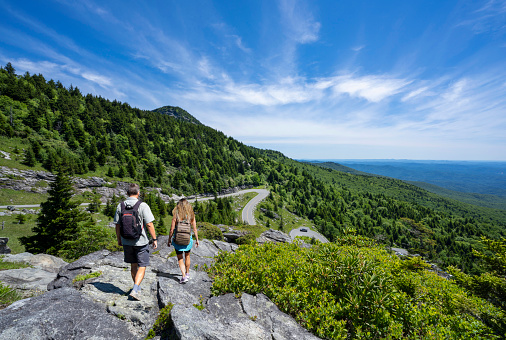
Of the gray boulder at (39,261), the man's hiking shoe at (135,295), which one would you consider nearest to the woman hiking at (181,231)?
the man's hiking shoe at (135,295)

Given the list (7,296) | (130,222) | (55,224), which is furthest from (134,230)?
(55,224)

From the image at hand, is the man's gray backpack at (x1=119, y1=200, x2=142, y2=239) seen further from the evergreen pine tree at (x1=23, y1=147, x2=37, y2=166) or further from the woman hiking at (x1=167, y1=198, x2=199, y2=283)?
the evergreen pine tree at (x1=23, y1=147, x2=37, y2=166)

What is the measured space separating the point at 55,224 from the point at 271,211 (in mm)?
74295

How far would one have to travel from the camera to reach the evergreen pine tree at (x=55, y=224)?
21062mm

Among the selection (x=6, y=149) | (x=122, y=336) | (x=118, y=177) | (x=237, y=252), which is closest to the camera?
(x=122, y=336)

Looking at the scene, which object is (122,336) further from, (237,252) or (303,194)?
(303,194)

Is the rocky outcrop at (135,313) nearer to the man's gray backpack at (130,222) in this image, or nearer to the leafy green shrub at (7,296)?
the leafy green shrub at (7,296)

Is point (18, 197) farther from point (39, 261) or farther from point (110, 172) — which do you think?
point (39, 261)

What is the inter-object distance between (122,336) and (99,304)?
1.59 m

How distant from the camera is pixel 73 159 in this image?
60.9 meters

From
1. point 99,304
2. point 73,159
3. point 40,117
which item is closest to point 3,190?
point 73,159

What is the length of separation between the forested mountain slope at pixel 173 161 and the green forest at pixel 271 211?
1.95 feet

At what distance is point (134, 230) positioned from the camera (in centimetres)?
573

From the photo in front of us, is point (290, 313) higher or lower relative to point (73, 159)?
lower
